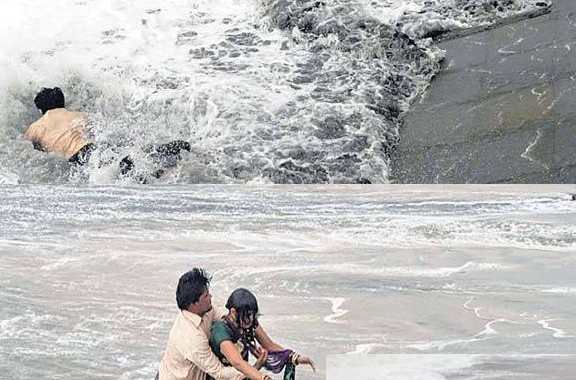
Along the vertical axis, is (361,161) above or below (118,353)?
above

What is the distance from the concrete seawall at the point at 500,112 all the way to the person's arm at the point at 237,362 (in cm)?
137

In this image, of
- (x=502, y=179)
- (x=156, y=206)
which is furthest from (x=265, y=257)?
(x=502, y=179)

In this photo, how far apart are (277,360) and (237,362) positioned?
0.26 m

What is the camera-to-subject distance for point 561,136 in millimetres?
3977

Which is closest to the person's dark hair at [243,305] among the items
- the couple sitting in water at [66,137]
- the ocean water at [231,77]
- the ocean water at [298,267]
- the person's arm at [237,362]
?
the person's arm at [237,362]

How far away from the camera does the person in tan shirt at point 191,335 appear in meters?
2.88

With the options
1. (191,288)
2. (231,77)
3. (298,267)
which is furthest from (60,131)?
(191,288)

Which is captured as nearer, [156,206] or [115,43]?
[156,206]

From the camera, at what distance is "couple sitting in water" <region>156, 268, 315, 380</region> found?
2.87 metres

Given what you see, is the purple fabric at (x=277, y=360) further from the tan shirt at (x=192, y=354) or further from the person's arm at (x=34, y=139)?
the person's arm at (x=34, y=139)

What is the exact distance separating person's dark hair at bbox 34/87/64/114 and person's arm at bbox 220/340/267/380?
1.72 m

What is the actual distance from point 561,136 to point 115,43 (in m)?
2.02

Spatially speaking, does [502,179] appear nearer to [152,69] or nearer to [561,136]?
→ [561,136]

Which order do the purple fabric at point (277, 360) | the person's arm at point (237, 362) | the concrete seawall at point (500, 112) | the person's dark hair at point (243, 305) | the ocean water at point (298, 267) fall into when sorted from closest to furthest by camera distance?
the person's arm at point (237, 362) < the person's dark hair at point (243, 305) < the purple fabric at point (277, 360) < the ocean water at point (298, 267) < the concrete seawall at point (500, 112)
